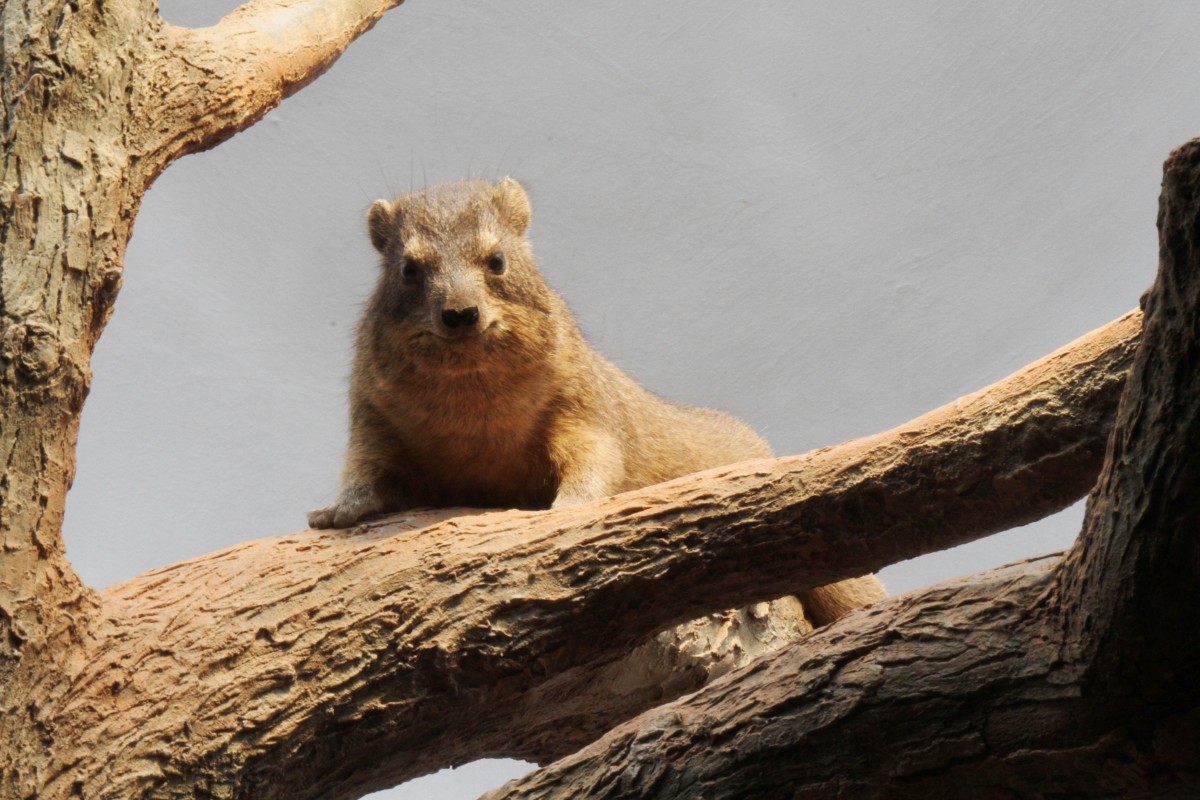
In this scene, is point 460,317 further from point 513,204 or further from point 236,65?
point 236,65

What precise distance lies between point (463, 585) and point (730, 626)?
1.69 m

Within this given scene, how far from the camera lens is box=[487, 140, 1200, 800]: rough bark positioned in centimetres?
297

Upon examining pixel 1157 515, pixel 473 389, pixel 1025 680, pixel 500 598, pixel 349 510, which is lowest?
pixel 1025 680

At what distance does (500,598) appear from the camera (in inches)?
190

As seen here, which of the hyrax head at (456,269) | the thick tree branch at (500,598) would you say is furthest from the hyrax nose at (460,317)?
the thick tree branch at (500,598)

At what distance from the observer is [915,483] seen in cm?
453

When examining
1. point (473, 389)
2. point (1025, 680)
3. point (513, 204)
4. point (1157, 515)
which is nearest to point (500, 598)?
point (473, 389)

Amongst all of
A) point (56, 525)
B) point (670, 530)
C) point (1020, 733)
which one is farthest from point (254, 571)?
point (1020, 733)

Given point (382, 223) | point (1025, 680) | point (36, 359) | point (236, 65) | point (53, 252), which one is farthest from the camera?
point (382, 223)

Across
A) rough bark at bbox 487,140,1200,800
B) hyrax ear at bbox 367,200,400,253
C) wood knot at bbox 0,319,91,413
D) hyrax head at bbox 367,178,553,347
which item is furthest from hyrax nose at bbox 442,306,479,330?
rough bark at bbox 487,140,1200,800

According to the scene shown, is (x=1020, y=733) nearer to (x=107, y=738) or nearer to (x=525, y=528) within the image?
(x=525, y=528)

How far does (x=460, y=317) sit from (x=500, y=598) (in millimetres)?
1532

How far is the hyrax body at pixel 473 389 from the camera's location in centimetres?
606

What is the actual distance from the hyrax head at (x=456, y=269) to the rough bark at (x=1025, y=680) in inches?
89.4
